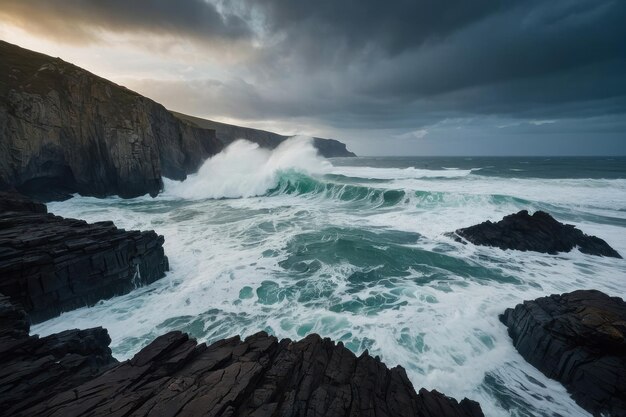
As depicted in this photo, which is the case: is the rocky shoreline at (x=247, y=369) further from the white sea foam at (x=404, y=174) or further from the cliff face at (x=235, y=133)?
the cliff face at (x=235, y=133)

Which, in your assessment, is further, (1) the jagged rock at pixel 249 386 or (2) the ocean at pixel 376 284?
(2) the ocean at pixel 376 284

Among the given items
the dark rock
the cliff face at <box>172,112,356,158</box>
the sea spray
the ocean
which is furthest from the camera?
the cliff face at <box>172,112,356,158</box>

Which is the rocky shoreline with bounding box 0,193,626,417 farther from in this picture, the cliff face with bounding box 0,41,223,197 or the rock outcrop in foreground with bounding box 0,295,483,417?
the cliff face with bounding box 0,41,223,197

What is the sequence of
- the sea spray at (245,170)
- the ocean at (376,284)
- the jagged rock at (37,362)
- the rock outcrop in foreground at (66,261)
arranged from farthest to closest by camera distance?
the sea spray at (245,170), the rock outcrop in foreground at (66,261), the ocean at (376,284), the jagged rock at (37,362)

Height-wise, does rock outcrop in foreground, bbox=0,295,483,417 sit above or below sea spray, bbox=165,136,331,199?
below

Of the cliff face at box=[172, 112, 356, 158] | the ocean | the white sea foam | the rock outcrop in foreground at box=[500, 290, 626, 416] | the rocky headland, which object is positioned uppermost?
the cliff face at box=[172, 112, 356, 158]

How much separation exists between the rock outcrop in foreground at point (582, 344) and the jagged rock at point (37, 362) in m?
9.17

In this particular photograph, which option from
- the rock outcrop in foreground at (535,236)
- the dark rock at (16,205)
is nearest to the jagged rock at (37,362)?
the dark rock at (16,205)

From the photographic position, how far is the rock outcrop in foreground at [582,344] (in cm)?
503

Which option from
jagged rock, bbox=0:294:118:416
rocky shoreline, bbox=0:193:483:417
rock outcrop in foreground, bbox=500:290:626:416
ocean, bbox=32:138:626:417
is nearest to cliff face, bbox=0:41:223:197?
ocean, bbox=32:138:626:417

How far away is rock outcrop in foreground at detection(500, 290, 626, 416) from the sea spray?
91.8 feet

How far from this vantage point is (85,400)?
11.8ft

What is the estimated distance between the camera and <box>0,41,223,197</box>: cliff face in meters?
20.1

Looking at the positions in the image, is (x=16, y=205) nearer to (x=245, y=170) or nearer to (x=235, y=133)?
(x=245, y=170)
